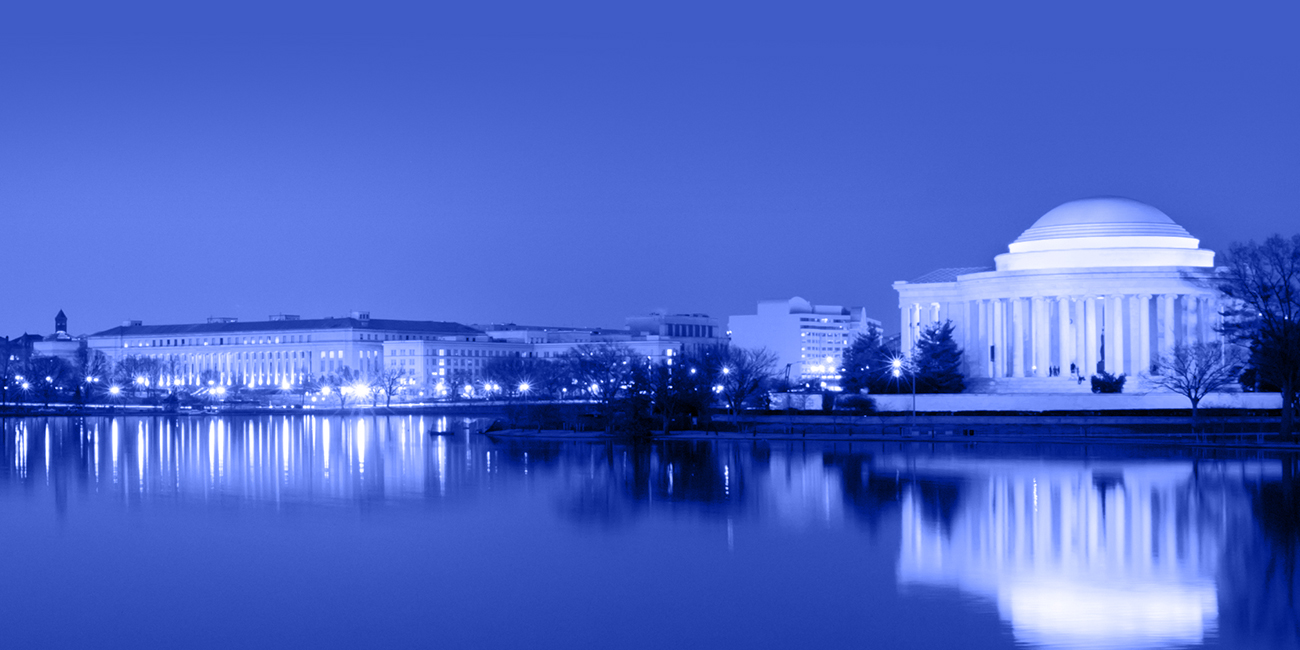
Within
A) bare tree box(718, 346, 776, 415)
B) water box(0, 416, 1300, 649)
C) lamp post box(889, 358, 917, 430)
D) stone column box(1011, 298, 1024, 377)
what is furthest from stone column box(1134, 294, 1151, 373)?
water box(0, 416, 1300, 649)

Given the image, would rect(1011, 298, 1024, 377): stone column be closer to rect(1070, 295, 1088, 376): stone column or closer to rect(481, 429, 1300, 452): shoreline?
rect(1070, 295, 1088, 376): stone column

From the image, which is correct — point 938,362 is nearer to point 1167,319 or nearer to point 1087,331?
point 1087,331

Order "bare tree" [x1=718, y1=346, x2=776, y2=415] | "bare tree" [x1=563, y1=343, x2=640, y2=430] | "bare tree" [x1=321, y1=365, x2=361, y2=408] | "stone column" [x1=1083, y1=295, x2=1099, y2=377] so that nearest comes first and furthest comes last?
"bare tree" [x1=563, y1=343, x2=640, y2=430]
"bare tree" [x1=718, y1=346, x2=776, y2=415]
"stone column" [x1=1083, y1=295, x2=1099, y2=377]
"bare tree" [x1=321, y1=365, x2=361, y2=408]

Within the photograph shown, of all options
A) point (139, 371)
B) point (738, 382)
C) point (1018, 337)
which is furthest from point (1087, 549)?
point (139, 371)

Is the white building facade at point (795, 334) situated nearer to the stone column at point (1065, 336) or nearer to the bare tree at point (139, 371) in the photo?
the bare tree at point (139, 371)

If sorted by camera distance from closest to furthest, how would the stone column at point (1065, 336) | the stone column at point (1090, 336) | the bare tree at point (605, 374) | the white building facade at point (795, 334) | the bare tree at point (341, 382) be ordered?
the bare tree at point (605, 374) → the stone column at point (1090, 336) → the stone column at point (1065, 336) → the bare tree at point (341, 382) → the white building facade at point (795, 334)

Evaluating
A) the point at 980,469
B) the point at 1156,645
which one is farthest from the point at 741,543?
the point at 980,469

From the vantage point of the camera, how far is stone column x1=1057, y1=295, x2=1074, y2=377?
3216 inches

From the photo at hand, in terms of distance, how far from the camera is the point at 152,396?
161875 millimetres

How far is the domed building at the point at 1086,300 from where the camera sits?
80625 mm

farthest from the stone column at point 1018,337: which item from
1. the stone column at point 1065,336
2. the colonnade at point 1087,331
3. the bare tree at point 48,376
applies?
the bare tree at point 48,376

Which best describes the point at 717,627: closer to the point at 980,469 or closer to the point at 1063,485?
the point at 1063,485

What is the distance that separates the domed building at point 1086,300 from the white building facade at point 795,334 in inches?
3447

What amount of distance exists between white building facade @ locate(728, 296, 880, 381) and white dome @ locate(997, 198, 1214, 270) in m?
87.1
